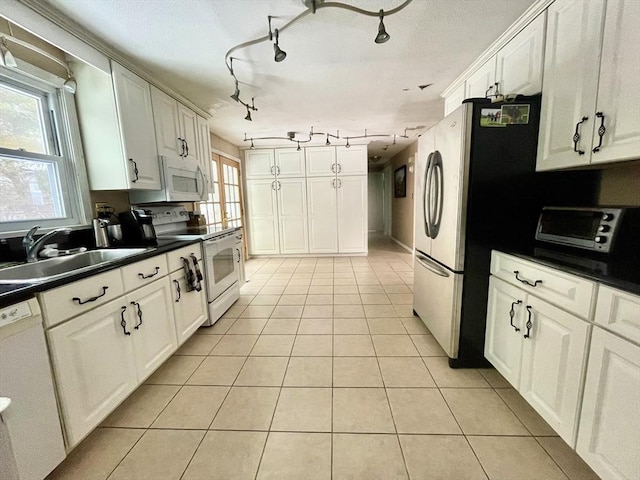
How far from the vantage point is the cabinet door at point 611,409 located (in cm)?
90

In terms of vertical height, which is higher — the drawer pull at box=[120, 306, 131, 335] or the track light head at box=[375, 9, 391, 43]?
the track light head at box=[375, 9, 391, 43]

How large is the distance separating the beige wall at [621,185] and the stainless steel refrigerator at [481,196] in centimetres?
6

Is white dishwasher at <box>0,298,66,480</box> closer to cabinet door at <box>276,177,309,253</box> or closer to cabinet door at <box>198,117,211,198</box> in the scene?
cabinet door at <box>198,117,211,198</box>

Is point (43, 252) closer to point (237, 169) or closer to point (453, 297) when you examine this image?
point (453, 297)

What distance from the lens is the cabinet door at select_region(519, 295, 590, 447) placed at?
1.12m

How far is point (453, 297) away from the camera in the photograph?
182cm

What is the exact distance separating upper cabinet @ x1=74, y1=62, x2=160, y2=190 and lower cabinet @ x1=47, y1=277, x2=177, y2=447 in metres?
0.93

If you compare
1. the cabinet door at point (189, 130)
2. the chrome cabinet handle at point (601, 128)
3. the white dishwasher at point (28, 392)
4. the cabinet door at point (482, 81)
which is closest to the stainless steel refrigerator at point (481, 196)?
the chrome cabinet handle at point (601, 128)

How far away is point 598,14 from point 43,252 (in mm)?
3211

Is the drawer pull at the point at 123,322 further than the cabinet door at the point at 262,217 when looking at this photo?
No

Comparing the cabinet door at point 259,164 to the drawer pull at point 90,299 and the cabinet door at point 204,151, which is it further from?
the drawer pull at point 90,299

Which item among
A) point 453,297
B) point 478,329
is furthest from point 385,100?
point 478,329

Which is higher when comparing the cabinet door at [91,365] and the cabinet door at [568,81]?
the cabinet door at [568,81]

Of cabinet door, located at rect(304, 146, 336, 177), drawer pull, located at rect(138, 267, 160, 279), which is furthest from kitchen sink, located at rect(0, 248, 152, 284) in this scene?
cabinet door, located at rect(304, 146, 336, 177)
